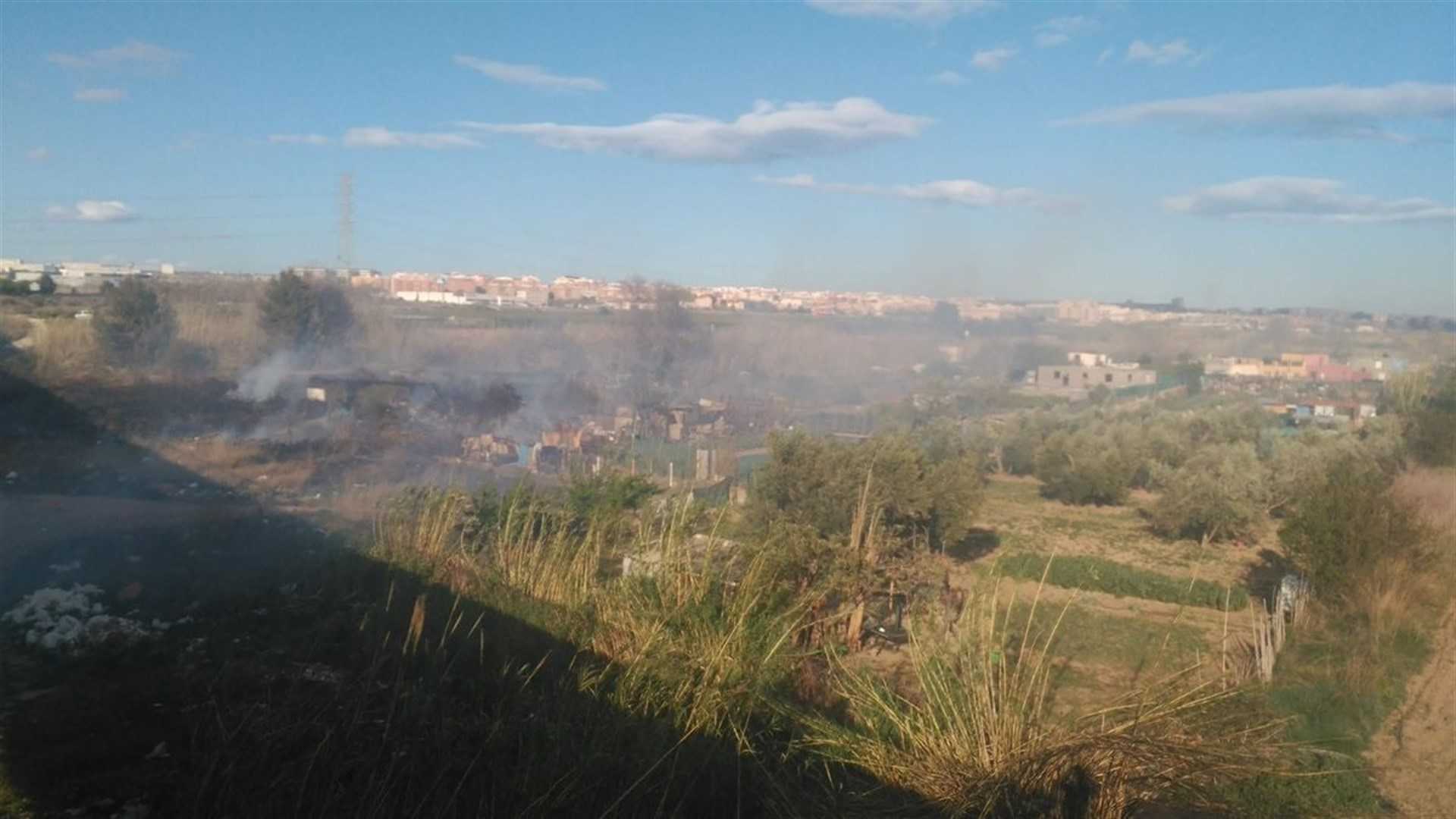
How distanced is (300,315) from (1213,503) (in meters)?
18.1

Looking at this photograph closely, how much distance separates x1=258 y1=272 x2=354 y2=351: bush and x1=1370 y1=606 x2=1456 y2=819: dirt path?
63.6ft

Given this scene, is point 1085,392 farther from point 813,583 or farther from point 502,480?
point 813,583

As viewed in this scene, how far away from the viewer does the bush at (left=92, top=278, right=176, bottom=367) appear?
60.7 feet

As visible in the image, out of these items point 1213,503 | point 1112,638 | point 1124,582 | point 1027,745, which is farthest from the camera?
point 1213,503

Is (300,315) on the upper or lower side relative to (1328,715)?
upper

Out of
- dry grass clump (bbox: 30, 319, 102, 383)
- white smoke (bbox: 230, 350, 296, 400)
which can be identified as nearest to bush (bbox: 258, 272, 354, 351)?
white smoke (bbox: 230, 350, 296, 400)

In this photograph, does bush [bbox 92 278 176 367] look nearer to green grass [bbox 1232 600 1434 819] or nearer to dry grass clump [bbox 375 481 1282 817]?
dry grass clump [bbox 375 481 1282 817]

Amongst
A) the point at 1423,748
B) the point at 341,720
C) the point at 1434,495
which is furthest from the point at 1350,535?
the point at 341,720

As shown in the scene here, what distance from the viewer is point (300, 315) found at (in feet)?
71.9

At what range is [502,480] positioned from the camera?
1252 centimetres

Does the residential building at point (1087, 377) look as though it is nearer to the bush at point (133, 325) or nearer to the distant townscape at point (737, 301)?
the distant townscape at point (737, 301)

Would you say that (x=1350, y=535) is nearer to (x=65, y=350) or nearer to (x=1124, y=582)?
(x=1124, y=582)

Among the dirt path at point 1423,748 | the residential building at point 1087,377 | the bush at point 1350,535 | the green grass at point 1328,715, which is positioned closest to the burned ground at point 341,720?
the green grass at point 1328,715

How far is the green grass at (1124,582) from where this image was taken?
46.2 ft
